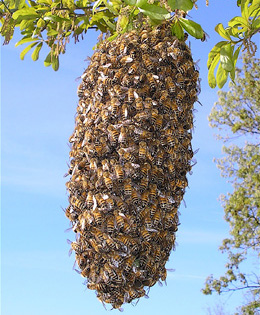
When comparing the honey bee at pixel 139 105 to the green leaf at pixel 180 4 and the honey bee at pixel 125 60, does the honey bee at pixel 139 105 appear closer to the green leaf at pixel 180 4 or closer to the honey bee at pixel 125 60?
the honey bee at pixel 125 60

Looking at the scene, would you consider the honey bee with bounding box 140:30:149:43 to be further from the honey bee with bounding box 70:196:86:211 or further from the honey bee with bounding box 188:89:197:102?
the honey bee with bounding box 70:196:86:211

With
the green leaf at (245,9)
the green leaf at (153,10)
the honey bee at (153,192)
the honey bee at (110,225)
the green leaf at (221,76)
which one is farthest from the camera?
the green leaf at (221,76)

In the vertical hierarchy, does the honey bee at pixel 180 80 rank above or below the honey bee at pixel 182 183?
above

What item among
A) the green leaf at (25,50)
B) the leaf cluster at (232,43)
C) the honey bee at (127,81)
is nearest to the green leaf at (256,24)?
the leaf cluster at (232,43)

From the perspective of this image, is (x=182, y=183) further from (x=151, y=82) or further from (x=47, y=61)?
(x=47, y=61)

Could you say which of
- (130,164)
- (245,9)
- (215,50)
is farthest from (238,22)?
(130,164)

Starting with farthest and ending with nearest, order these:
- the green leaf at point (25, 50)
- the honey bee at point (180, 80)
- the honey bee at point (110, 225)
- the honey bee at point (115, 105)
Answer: the green leaf at point (25, 50), the honey bee at point (180, 80), the honey bee at point (115, 105), the honey bee at point (110, 225)

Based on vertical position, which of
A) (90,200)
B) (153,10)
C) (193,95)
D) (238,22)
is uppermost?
(238,22)

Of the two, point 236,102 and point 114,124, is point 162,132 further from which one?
point 236,102
